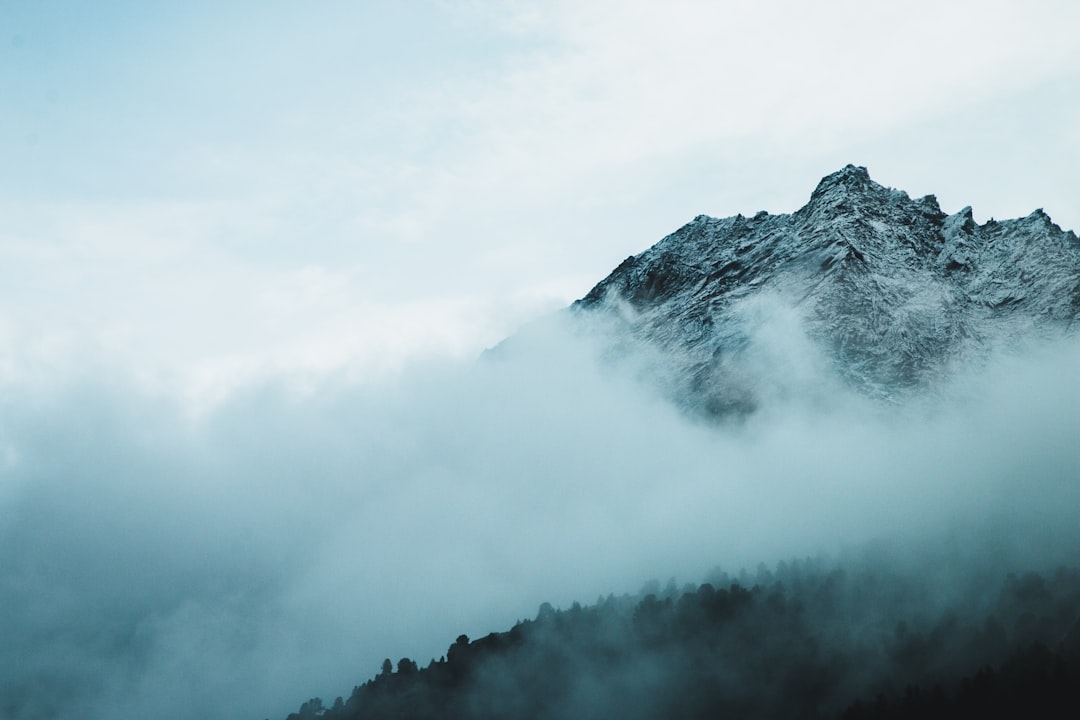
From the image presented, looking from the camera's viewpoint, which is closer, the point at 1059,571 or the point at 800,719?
the point at 800,719

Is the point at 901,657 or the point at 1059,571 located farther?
the point at 1059,571

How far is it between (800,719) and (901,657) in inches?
1216

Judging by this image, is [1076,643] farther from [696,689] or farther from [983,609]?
[696,689]

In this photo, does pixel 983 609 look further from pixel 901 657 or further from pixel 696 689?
pixel 696 689

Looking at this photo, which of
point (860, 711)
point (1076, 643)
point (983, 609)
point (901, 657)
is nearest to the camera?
point (1076, 643)

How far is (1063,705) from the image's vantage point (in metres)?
138

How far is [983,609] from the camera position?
191125mm

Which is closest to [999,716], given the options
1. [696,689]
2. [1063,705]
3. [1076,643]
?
A: [1063,705]

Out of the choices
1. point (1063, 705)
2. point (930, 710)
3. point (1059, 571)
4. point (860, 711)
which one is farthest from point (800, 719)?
point (1059, 571)

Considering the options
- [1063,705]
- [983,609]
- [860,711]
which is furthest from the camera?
[983,609]

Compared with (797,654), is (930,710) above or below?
below

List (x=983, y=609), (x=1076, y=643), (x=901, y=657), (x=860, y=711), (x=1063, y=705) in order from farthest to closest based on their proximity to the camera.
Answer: (x=983, y=609), (x=901, y=657), (x=860, y=711), (x=1076, y=643), (x=1063, y=705)

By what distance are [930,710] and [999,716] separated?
41.8ft

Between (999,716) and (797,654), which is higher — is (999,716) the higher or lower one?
the lower one
